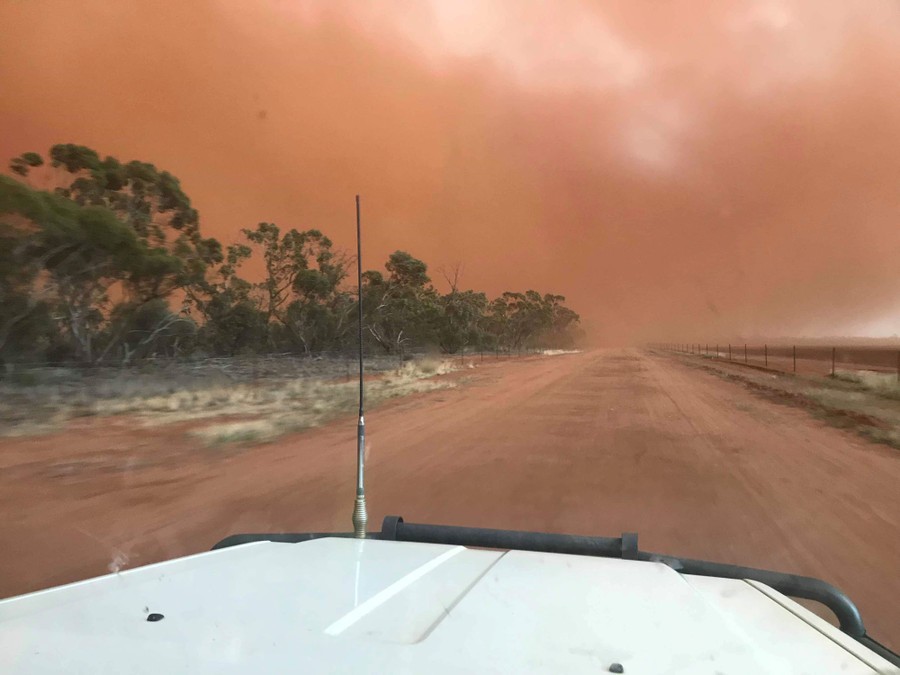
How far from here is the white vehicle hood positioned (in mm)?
1948

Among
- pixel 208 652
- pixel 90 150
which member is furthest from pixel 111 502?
pixel 90 150

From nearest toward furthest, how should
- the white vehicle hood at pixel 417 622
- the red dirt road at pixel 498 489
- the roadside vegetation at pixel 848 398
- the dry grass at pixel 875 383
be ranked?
the white vehicle hood at pixel 417 622 < the red dirt road at pixel 498 489 < the roadside vegetation at pixel 848 398 < the dry grass at pixel 875 383

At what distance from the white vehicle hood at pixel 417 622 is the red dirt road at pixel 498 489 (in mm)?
2782

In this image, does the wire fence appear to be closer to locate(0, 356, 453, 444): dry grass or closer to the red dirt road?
the red dirt road

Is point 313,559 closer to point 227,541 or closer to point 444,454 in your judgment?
point 227,541

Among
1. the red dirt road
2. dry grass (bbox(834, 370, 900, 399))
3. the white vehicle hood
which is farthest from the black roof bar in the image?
dry grass (bbox(834, 370, 900, 399))

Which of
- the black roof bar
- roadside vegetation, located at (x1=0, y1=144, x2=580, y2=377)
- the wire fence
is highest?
roadside vegetation, located at (x1=0, y1=144, x2=580, y2=377)

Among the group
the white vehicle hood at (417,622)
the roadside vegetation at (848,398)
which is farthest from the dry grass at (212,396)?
the roadside vegetation at (848,398)

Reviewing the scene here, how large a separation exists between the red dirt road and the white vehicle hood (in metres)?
2.78

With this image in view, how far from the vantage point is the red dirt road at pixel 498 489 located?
6.43 meters

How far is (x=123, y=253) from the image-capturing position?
63.6 ft

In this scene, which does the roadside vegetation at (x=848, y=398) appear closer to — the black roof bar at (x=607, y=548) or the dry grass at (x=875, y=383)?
the dry grass at (x=875, y=383)

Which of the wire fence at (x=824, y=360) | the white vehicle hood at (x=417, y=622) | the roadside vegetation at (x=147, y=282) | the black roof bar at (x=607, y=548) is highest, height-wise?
the roadside vegetation at (x=147, y=282)

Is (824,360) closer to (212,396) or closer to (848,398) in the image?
(848,398)
